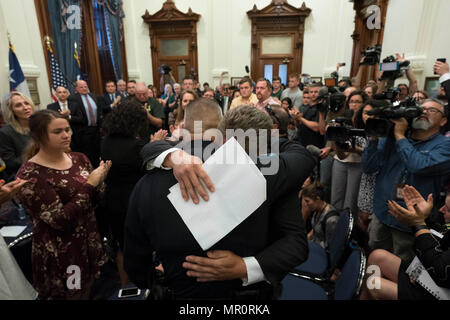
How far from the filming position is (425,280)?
127 centimetres

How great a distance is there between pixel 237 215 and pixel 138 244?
50 centimetres

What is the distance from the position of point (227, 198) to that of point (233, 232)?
153 millimetres

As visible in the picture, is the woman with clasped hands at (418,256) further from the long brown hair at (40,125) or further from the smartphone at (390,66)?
the long brown hair at (40,125)

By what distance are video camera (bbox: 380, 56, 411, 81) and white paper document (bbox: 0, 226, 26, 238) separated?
3300mm

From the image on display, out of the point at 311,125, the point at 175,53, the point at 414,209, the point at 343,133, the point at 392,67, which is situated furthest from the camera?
the point at 175,53

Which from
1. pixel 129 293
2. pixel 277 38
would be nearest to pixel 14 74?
pixel 129 293

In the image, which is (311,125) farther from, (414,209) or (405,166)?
(414,209)

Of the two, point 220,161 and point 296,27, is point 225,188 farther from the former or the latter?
point 296,27

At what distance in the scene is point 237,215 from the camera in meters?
0.75

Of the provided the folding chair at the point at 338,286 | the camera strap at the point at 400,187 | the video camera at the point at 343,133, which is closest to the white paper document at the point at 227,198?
the folding chair at the point at 338,286

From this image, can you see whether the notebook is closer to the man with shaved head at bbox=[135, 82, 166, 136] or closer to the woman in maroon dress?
the woman in maroon dress

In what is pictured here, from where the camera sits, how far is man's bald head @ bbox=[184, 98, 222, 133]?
3.44 ft

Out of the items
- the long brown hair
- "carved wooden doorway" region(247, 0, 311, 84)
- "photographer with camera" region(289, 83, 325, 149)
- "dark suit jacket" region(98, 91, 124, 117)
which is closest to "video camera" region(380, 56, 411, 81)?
"photographer with camera" region(289, 83, 325, 149)
